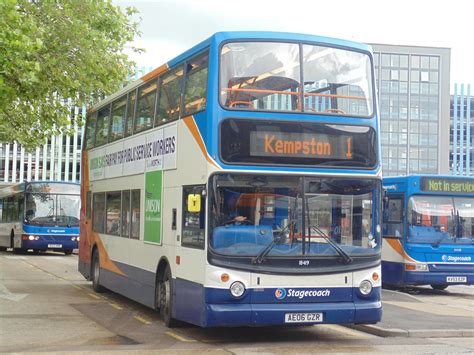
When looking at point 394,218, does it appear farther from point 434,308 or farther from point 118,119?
point 118,119

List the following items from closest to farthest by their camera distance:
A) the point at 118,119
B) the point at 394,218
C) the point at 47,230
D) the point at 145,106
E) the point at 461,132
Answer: the point at 145,106, the point at 118,119, the point at 394,218, the point at 47,230, the point at 461,132

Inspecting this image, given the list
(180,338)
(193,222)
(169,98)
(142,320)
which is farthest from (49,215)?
(193,222)

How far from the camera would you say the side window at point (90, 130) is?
1795 cm

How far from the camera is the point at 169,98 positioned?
12.3 metres

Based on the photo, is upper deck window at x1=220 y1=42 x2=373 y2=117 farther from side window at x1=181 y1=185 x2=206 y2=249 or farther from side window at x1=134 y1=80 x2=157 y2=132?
side window at x1=134 y1=80 x2=157 y2=132

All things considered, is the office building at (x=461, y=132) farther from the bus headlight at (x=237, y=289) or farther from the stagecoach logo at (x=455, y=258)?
the bus headlight at (x=237, y=289)

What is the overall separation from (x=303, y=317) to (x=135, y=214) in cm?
479

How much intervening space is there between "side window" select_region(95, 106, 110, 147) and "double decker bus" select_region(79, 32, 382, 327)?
5.35m

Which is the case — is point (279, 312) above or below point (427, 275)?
above

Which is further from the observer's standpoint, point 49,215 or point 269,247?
point 49,215

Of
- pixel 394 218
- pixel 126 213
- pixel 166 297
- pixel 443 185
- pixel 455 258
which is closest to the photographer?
pixel 166 297

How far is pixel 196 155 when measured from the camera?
10.6 meters

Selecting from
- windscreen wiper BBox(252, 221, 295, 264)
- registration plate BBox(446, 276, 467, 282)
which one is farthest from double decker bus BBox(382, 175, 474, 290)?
windscreen wiper BBox(252, 221, 295, 264)

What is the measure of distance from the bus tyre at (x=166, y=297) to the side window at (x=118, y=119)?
410cm
